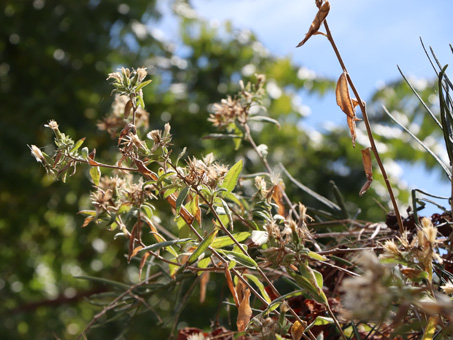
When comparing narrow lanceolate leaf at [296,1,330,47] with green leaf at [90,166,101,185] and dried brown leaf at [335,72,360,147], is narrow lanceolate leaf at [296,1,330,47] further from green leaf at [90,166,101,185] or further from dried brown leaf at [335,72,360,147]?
green leaf at [90,166,101,185]

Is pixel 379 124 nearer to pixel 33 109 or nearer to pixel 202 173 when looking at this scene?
pixel 33 109

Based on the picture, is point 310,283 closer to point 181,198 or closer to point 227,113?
point 181,198

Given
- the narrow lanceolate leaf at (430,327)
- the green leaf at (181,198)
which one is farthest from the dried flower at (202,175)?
the narrow lanceolate leaf at (430,327)

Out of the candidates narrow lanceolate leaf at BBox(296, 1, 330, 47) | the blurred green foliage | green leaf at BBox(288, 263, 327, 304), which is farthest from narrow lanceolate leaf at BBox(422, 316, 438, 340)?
the blurred green foliage

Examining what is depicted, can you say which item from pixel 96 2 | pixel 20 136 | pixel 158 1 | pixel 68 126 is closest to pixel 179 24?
pixel 158 1

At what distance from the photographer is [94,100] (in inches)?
94.1

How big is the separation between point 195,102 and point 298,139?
463 mm

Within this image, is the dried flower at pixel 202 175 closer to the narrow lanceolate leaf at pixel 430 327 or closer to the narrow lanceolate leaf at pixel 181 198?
the narrow lanceolate leaf at pixel 181 198

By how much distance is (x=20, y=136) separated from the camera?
2.00 metres

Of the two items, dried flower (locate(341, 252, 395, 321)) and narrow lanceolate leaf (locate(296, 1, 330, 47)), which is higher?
narrow lanceolate leaf (locate(296, 1, 330, 47))

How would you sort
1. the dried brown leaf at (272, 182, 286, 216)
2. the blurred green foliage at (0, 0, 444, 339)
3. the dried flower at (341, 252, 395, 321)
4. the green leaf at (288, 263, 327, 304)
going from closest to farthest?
the dried flower at (341, 252, 395, 321)
the green leaf at (288, 263, 327, 304)
the dried brown leaf at (272, 182, 286, 216)
the blurred green foliage at (0, 0, 444, 339)

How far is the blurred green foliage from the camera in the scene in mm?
2062

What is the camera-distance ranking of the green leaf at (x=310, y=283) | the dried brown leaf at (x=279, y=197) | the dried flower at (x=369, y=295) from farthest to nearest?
1. the dried brown leaf at (x=279, y=197)
2. the green leaf at (x=310, y=283)
3. the dried flower at (x=369, y=295)

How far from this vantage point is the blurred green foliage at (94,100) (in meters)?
2.06
